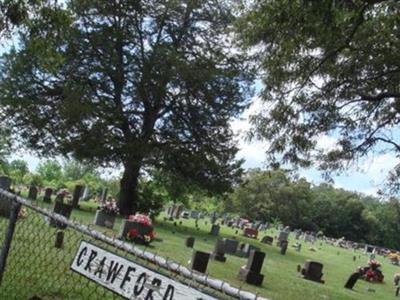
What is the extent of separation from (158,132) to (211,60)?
509 cm

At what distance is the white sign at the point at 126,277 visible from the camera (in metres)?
3.48

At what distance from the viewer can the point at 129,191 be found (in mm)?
33250

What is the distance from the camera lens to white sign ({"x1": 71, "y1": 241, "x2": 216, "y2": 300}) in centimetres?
348

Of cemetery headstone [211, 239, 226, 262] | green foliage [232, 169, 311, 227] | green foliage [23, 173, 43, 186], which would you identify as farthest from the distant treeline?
cemetery headstone [211, 239, 226, 262]

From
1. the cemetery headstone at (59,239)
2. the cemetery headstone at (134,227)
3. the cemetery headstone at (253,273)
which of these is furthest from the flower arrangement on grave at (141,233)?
the cemetery headstone at (59,239)

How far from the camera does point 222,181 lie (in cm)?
3372

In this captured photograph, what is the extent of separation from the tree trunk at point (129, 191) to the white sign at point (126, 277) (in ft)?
91.9

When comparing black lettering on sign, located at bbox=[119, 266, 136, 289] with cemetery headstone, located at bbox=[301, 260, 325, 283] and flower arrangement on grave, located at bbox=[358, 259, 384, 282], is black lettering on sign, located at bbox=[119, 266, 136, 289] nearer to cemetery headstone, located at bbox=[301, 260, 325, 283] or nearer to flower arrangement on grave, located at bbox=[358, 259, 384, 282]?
cemetery headstone, located at bbox=[301, 260, 325, 283]

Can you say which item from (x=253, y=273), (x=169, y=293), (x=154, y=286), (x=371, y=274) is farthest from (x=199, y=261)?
(x=371, y=274)

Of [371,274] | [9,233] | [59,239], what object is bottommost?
[59,239]

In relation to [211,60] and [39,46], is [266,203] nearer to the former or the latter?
[211,60]

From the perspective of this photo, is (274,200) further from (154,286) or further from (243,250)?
(154,286)

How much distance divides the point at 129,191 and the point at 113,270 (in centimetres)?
2951

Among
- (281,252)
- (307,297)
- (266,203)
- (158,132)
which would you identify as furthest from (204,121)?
(266,203)
